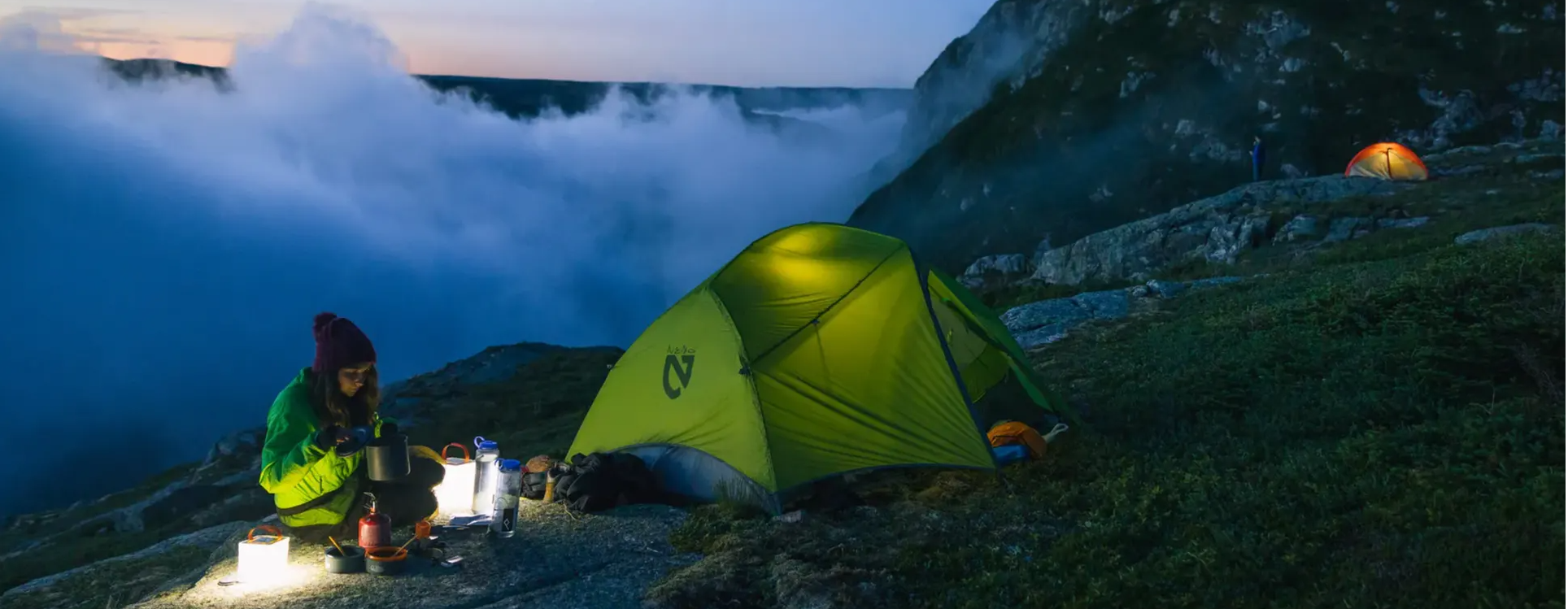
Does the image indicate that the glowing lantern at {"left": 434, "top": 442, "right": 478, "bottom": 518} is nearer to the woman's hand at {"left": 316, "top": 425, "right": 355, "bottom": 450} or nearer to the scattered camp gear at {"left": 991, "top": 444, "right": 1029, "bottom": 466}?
the woman's hand at {"left": 316, "top": 425, "right": 355, "bottom": 450}

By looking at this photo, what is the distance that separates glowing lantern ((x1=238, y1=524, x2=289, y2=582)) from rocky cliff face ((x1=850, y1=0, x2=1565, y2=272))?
2920 inches

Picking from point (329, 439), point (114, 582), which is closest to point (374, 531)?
point (329, 439)

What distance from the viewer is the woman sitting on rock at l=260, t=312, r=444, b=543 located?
31.6 feet

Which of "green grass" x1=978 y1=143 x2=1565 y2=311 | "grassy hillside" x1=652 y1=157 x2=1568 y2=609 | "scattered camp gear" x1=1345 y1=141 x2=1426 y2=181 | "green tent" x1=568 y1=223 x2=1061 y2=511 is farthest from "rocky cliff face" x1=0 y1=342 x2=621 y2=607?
"scattered camp gear" x1=1345 y1=141 x2=1426 y2=181

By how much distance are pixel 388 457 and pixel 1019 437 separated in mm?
7031

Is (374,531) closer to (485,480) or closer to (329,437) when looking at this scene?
(329,437)

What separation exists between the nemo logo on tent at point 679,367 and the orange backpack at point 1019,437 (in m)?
3.67

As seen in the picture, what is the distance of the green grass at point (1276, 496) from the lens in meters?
7.41

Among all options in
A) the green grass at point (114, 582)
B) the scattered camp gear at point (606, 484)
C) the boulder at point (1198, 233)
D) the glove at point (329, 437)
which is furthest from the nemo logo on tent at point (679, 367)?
the boulder at point (1198, 233)

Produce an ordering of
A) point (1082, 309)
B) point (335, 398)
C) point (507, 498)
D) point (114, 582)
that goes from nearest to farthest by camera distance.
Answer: point (335, 398) < point (507, 498) < point (114, 582) < point (1082, 309)

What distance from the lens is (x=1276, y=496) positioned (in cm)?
917

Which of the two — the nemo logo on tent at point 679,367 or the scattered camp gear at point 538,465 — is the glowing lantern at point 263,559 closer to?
the scattered camp gear at point 538,465

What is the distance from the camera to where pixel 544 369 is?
6034cm

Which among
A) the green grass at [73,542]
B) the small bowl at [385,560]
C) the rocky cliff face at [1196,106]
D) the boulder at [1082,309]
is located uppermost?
the rocky cliff face at [1196,106]
